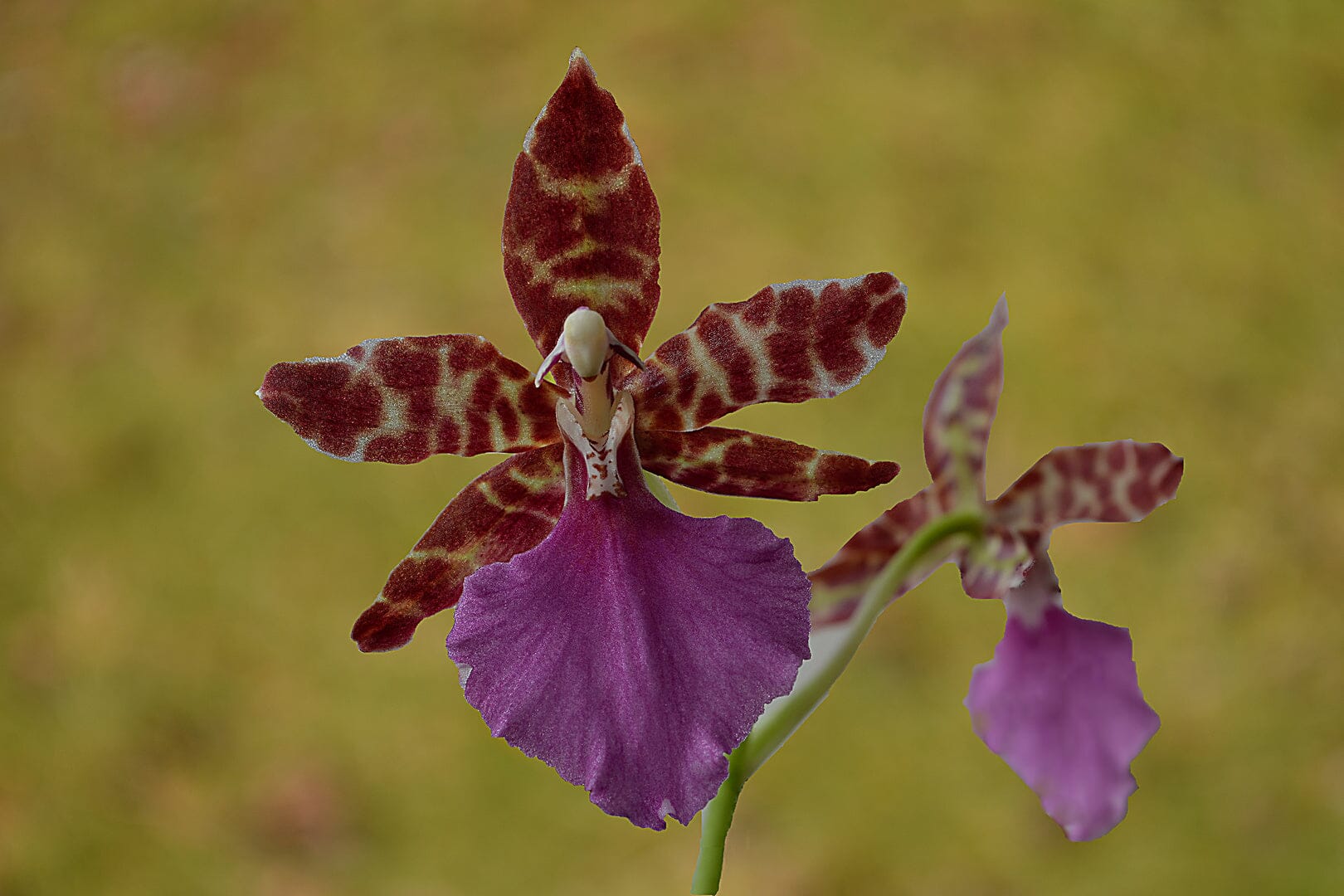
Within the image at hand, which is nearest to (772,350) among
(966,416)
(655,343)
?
(966,416)

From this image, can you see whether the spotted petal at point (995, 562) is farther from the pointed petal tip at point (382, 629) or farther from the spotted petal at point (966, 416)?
the pointed petal tip at point (382, 629)

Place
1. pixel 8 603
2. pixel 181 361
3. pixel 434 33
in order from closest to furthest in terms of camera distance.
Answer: pixel 8 603 → pixel 181 361 → pixel 434 33

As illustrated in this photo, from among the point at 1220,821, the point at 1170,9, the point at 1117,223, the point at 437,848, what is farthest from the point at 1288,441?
the point at 437,848

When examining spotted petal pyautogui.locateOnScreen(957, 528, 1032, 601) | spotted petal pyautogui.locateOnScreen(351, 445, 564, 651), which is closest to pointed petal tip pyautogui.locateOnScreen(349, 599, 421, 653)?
spotted petal pyautogui.locateOnScreen(351, 445, 564, 651)

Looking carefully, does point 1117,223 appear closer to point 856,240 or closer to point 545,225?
point 856,240

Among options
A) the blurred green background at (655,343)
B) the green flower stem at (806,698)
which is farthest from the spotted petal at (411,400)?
the blurred green background at (655,343)

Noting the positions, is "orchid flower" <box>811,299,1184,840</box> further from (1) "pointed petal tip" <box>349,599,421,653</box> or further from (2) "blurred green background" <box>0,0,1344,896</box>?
(2) "blurred green background" <box>0,0,1344,896</box>
